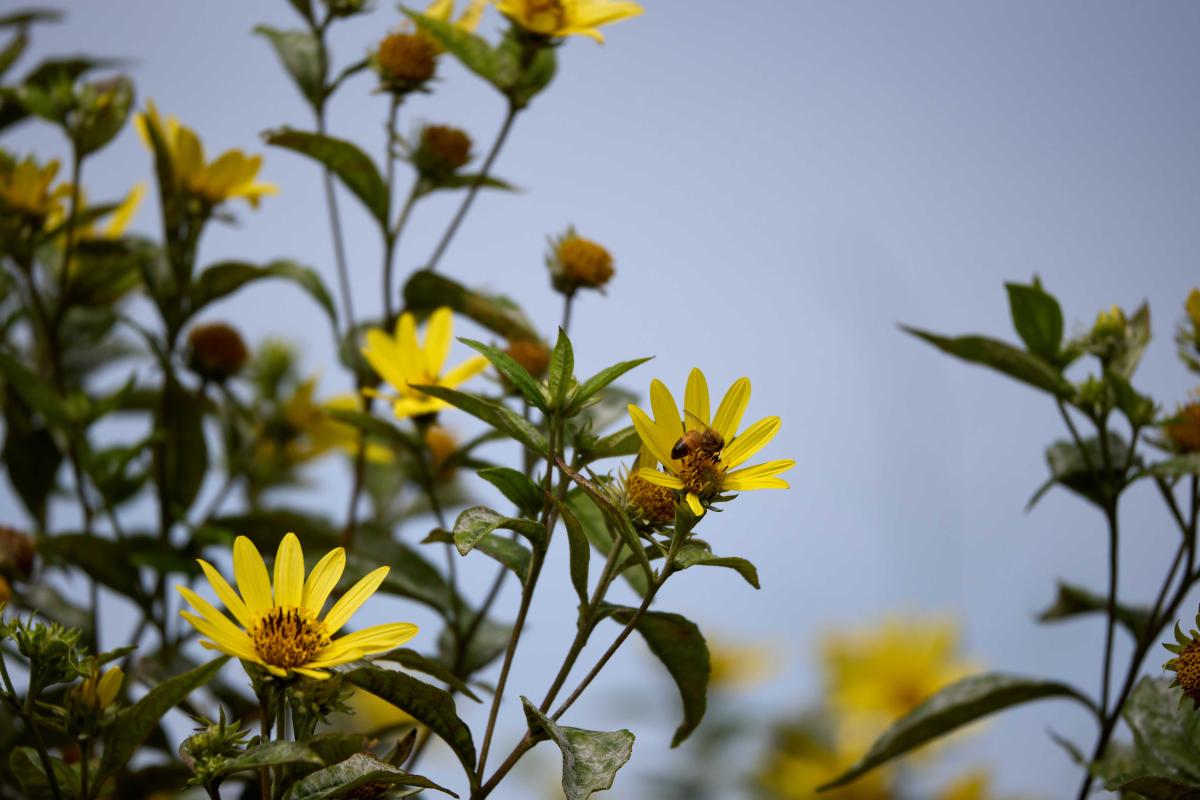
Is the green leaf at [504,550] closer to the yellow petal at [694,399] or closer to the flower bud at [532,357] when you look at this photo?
the yellow petal at [694,399]

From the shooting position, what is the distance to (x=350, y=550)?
0.93 m

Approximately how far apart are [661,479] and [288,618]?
164 mm

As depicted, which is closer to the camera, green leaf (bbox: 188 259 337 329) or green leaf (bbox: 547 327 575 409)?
green leaf (bbox: 547 327 575 409)

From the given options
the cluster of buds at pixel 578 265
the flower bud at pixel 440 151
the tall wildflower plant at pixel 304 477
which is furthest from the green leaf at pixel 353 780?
the flower bud at pixel 440 151

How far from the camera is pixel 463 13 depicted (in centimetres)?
101

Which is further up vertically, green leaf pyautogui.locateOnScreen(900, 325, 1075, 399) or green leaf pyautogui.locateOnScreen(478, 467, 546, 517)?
green leaf pyautogui.locateOnScreen(900, 325, 1075, 399)

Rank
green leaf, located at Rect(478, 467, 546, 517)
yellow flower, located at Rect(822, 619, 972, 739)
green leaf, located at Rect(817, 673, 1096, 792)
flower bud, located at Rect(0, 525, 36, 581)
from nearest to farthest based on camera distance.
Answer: green leaf, located at Rect(478, 467, 546, 517) < green leaf, located at Rect(817, 673, 1096, 792) < flower bud, located at Rect(0, 525, 36, 581) < yellow flower, located at Rect(822, 619, 972, 739)

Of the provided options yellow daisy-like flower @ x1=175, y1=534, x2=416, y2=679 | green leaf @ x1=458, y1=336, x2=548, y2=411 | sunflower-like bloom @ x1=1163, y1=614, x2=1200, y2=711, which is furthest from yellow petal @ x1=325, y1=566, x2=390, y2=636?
sunflower-like bloom @ x1=1163, y1=614, x2=1200, y2=711

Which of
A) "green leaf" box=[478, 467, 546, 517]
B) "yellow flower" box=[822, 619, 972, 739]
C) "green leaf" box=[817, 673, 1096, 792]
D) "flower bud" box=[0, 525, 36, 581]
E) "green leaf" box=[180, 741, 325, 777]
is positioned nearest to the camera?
"green leaf" box=[180, 741, 325, 777]

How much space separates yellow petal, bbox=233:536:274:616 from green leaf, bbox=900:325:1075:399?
0.44 meters

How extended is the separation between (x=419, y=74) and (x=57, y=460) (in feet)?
1.58

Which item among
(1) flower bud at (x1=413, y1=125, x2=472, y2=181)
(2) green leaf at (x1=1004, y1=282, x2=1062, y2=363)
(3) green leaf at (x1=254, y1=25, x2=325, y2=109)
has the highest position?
(3) green leaf at (x1=254, y1=25, x2=325, y2=109)

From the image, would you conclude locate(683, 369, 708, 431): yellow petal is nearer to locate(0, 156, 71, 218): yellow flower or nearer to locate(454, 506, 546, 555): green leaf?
locate(454, 506, 546, 555): green leaf

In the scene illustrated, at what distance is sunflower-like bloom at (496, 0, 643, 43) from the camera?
0.87 meters
